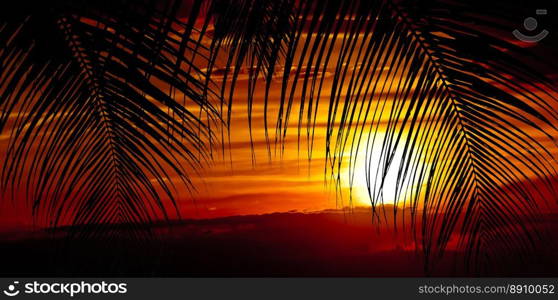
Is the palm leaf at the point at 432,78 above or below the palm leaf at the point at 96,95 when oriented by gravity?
below

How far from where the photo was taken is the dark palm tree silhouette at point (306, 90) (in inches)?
29.1

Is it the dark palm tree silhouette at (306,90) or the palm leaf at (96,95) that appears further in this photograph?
the palm leaf at (96,95)

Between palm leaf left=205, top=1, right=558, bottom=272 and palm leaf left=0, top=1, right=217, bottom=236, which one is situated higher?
palm leaf left=0, top=1, right=217, bottom=236

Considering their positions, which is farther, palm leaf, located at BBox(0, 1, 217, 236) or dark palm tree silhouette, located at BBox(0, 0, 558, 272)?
palm leaf, located at BBox(0, 1, 217, 236)

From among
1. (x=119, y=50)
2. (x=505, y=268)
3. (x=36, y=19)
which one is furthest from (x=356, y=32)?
(x=505, y=268)

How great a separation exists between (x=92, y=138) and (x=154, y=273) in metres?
0.42

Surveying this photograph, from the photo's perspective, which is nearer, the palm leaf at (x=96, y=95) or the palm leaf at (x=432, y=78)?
the palm leaf at (x=432, y=78)

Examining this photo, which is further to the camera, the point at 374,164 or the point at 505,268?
the point at 505,268

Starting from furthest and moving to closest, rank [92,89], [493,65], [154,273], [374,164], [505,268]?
[154,273], [505,268], [92,89], [374,164], [493,65]

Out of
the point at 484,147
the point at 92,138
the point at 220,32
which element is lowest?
the point at 484,147

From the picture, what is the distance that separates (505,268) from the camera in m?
1.38

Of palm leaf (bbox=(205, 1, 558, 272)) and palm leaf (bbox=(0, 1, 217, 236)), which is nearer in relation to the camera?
palm leaf (bbox=(205, 1, 558, 272))

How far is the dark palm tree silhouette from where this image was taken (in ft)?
2.42

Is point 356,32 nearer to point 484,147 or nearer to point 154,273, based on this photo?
point 484,147
